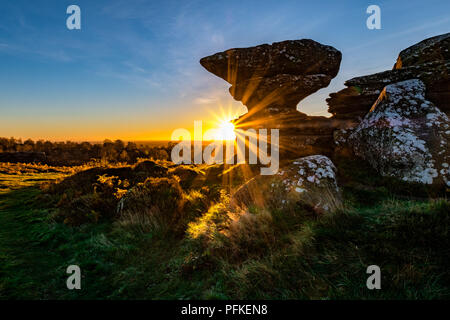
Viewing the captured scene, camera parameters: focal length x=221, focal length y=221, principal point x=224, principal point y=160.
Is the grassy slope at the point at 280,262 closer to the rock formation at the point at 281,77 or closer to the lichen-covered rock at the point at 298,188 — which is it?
the lichen-covered rock at the point at 298,188

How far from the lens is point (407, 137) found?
6633 millimetres

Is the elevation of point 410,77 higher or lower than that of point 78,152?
higher

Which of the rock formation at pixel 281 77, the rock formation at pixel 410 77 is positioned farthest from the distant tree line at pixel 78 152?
the rock formation at pixel 410 77

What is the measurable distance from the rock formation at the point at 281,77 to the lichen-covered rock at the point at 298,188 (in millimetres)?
3975

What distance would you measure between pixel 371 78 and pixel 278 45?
15.1 feet

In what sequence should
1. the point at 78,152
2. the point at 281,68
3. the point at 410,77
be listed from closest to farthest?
1. the point at 410,77
2. the point at 281,68
3. the point at 78,152

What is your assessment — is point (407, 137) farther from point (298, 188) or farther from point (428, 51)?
point (428, 51)

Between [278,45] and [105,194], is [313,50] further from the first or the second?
[105,194]

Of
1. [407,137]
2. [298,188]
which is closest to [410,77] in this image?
[407,137]

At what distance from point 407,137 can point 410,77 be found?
362cm

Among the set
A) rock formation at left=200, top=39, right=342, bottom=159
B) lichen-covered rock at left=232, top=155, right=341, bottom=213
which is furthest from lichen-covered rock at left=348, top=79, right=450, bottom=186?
rock formation at left=200, top=39, right=342, bottom=159
